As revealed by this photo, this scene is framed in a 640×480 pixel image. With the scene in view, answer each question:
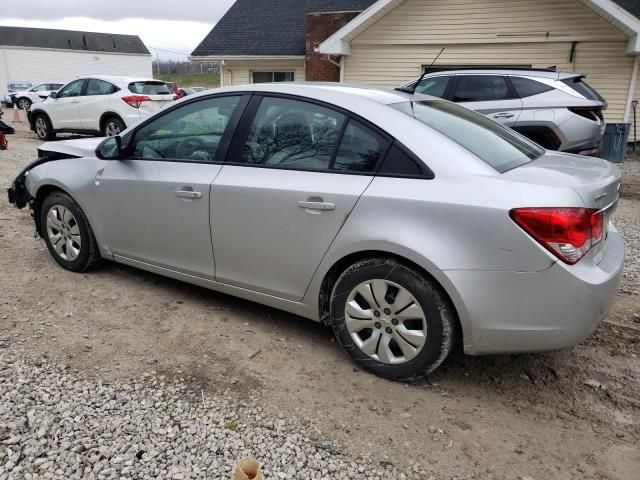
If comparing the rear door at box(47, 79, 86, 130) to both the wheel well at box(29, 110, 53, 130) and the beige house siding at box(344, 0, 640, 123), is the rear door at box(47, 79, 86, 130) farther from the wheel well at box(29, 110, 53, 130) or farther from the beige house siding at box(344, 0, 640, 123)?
the beige house siding at box(344, 0, 640, 123)

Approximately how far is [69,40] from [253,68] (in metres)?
43.6

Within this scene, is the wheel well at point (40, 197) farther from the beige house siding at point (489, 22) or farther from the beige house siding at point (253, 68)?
→ the beige house siding at point (253, 68)

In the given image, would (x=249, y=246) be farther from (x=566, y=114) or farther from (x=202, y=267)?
(x=566, y=114)

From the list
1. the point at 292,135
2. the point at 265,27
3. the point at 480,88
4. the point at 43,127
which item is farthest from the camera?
the point at 265,27

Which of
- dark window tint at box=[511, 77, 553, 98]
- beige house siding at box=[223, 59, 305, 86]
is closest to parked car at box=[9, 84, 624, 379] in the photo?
dark window tint at box=[511, 77, 553, 98]

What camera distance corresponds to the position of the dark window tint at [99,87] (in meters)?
12.0

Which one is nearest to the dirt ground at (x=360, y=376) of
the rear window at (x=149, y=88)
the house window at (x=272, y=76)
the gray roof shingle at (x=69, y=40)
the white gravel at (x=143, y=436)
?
the white gravel at (x=143, y=436)

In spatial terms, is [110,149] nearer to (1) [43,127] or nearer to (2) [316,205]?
(2) [316,205]

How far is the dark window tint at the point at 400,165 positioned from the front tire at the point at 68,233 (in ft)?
8.64

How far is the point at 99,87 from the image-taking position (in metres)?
12.2

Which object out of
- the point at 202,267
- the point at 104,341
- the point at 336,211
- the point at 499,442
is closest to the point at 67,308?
the point at 104,341

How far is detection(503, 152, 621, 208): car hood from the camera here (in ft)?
8.23

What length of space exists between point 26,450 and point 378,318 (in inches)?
71.6

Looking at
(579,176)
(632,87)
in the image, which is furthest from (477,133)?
(632,87)
